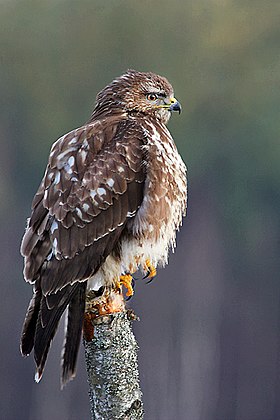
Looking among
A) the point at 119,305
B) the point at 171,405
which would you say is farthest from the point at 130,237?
the point at 171,405

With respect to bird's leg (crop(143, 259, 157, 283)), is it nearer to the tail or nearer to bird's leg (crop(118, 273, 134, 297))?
bird's leg (crop(118, 273, 134, 297))

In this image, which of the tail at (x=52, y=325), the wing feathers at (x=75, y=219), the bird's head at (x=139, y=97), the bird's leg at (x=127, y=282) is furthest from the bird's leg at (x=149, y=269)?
the bird's head at (x=139, y=97)

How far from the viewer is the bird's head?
608cm

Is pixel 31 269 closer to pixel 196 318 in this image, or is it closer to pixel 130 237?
pixel 130 237

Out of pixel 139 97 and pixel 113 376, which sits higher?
pixel 139 97

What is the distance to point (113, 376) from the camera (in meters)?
5.04

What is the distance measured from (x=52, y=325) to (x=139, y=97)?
53.7 inches

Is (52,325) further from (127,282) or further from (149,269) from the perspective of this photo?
(149,269)

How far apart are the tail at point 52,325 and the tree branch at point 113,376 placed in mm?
117

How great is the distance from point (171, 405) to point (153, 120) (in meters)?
8.93

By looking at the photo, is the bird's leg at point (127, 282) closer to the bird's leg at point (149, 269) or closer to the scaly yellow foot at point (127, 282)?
the scaly yellow foot at point (127, 282)

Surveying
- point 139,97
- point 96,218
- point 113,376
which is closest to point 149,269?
point 96,218

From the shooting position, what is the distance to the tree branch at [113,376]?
5043 mm

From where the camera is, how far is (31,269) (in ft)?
17.5
